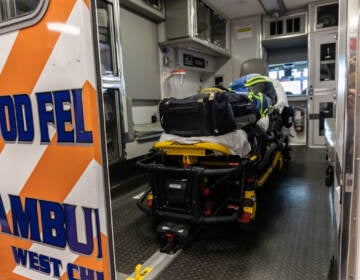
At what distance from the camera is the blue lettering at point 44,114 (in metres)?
0.87

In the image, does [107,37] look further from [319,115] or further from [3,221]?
[319,115]

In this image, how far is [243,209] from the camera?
2053 mm

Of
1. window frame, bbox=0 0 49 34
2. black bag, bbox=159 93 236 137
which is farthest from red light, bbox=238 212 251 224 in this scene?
window frame, bbox=0 0 49 34

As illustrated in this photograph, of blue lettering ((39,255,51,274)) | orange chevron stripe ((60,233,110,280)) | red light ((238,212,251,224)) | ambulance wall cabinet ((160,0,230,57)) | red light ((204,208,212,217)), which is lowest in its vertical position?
red light ((238,212,251,224))

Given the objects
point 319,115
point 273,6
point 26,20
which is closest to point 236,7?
point 273,6

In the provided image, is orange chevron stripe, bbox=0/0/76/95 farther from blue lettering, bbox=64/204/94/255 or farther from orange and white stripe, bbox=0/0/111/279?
blue lettering, bbox=64/204/94/255

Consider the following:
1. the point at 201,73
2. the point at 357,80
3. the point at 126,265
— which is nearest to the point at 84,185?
the point at 357,80

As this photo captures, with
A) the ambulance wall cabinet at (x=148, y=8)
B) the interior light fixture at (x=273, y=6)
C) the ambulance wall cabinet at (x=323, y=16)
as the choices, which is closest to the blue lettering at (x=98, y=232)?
the ambulance wall cabinet at (x=148, y=8)

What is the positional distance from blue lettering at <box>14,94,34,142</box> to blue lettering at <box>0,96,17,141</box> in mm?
31

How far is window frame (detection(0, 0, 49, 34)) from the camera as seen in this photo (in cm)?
84

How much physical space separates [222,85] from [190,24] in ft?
3.56

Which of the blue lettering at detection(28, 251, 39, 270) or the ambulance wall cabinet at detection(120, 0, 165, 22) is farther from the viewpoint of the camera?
the ambulance wall cabinet at detection(120, 0, 165, 22)

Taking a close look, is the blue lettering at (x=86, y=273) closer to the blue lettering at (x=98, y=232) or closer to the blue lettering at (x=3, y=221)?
the blue lettering at (x=98, y=232)

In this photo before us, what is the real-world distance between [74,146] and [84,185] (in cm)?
13
